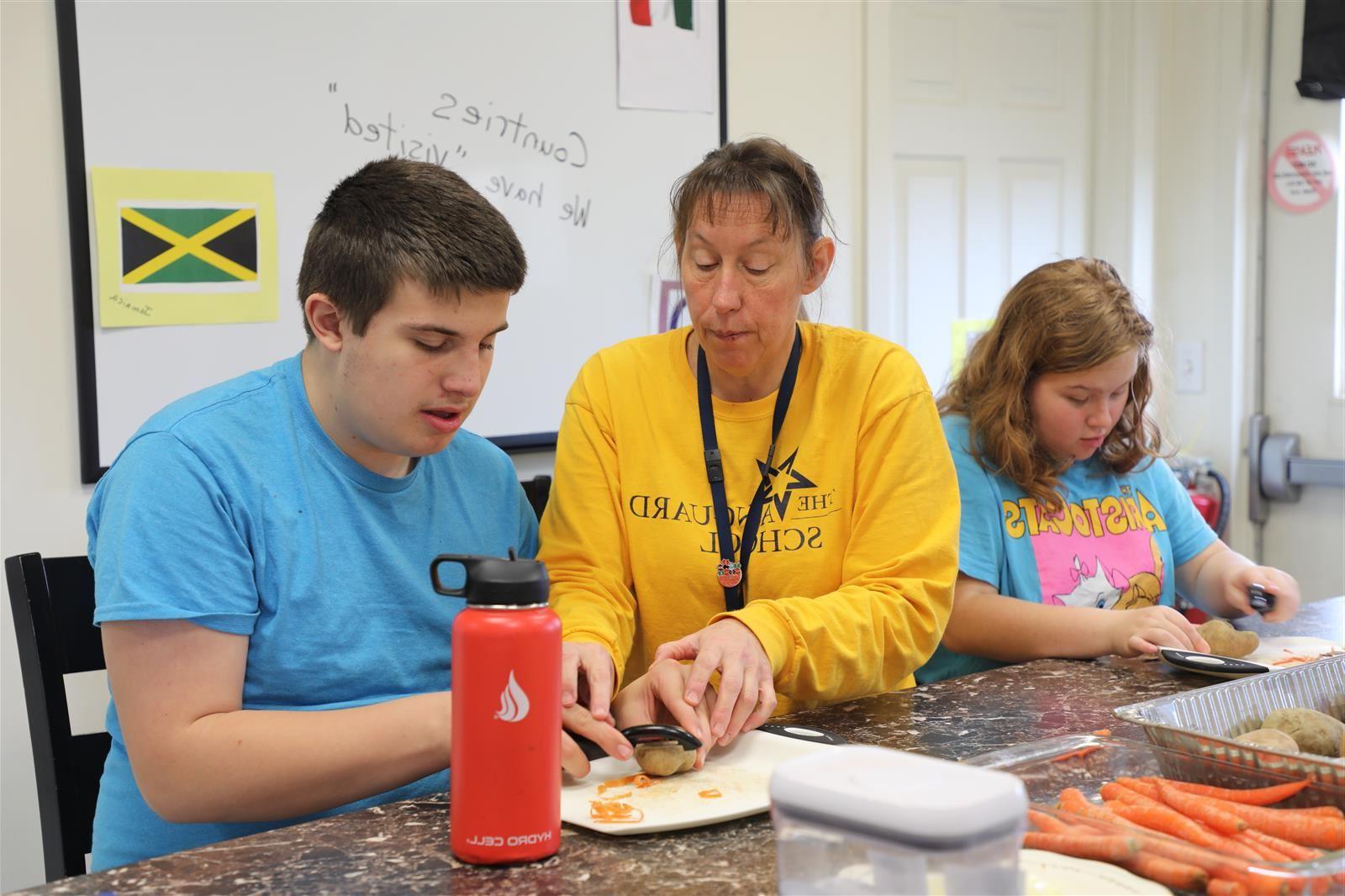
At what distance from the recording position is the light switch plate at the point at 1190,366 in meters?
3.95

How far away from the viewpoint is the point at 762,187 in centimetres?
155

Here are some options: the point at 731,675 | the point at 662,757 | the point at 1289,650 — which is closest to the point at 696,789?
the point at 662,757

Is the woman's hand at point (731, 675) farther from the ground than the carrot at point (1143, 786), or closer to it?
farther from the ground

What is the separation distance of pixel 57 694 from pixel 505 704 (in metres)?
0.81

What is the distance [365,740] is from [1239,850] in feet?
2.49

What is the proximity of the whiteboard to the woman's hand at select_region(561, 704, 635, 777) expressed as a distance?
112 cm

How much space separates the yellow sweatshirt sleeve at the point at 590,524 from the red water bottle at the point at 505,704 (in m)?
0.54

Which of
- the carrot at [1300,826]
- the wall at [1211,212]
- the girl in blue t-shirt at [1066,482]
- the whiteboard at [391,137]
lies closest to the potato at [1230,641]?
the girl in blue t-shirt at [1066,482]

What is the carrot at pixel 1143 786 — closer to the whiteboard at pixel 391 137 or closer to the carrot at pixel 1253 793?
the carrot at pixel 1253 793

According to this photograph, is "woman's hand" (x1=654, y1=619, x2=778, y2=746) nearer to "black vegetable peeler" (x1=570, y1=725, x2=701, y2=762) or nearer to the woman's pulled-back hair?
"black vegetable peeler" (x1=570, y1=725, x2=701, y2=762)

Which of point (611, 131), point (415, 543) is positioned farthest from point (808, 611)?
point (611, 131)

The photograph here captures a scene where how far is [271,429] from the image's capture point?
1.38 meters

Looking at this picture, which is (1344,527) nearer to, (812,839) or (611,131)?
(611,131)

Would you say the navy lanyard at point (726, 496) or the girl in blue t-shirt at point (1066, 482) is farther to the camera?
the girl in blue t-shirt at point (1066, 482)
